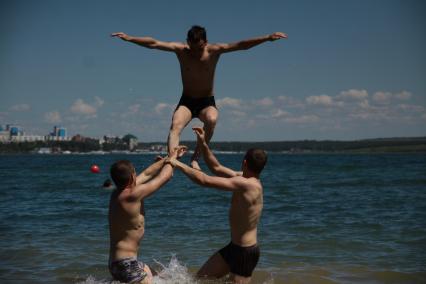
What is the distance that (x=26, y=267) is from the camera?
1034 cm

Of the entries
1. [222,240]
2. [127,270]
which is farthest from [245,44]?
[222,240]

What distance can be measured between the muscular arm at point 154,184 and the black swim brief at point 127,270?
0.87 metres

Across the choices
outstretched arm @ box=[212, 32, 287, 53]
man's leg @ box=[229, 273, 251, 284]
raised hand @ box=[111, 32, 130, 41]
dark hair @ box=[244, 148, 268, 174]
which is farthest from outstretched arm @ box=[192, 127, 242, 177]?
raised hand @ box=[111, 32, 130, 41]

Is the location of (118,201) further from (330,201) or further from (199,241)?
(330,201)

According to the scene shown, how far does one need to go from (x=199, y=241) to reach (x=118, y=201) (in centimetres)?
Result: 718

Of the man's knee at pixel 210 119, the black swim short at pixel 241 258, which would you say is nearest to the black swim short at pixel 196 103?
the man's knee at pixel 210 119

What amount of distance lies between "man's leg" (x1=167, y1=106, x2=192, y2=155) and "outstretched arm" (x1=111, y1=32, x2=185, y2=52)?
886 millimetres

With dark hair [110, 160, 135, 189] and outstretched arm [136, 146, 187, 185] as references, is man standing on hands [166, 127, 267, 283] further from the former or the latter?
dark hair [110, 160, 135, 189]

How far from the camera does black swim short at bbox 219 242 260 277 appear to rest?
6797 mm

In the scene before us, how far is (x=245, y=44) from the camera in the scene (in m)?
7.09

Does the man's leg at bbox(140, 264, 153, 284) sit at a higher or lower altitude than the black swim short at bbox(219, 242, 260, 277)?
lower

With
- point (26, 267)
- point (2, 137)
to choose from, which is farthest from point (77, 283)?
point (2, 137)

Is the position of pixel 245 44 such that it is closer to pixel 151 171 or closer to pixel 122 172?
pixel 151 171

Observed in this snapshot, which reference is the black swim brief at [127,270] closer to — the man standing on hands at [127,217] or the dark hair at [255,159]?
the man standing on hands at [127,217]
